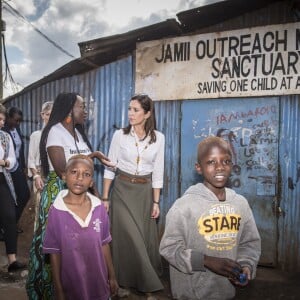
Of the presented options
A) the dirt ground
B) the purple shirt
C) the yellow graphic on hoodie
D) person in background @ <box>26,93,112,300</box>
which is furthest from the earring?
the dirt ground

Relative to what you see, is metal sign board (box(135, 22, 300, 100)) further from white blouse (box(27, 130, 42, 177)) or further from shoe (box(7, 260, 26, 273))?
shoe (box(7, 260, 26, 273))

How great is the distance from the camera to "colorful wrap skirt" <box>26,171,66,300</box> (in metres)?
2.98

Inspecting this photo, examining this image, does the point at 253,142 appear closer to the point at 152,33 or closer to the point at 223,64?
the point at 223,64

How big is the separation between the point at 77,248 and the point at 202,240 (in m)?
0.86

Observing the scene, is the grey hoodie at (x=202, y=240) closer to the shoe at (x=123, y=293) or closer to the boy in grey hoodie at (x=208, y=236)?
the boy in grey hoodie at (x=208, y=236)

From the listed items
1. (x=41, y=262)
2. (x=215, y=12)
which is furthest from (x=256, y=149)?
(x=41, y=262)

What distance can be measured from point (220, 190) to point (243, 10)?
391cm

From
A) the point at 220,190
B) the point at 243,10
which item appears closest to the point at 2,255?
the point at 220,190

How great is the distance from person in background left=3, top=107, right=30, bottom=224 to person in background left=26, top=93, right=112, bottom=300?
3.11 meters

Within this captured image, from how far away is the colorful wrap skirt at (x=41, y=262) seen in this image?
9.77 ft

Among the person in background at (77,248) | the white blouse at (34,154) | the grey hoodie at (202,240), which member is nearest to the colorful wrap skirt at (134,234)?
the person in background at (77,248)

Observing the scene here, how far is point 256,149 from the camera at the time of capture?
5.17 meters

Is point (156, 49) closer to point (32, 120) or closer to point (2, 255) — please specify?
point (32, 120)

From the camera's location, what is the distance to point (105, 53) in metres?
5.75
